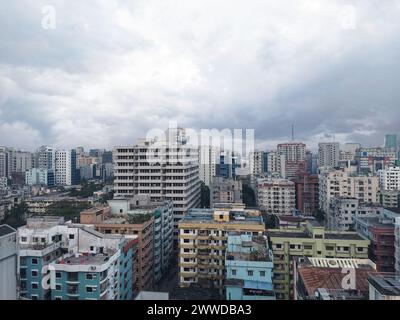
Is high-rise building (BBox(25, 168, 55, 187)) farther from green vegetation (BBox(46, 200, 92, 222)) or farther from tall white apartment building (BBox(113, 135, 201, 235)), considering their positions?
tall white apartment building (BBox(113, 135, 201, 235))

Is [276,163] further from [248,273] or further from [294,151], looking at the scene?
[248,273]

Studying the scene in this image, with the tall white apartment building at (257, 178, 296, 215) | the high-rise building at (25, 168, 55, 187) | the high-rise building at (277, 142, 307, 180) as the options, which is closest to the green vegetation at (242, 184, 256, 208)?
the tall white apartment building at (257, 178, 296, 215)

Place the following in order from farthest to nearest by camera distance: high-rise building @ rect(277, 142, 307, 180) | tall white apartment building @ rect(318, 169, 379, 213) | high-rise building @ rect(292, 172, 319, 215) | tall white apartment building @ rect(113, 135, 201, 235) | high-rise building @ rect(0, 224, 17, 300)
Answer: high-rise building @ rect(277, 142, 307, 180)
high-rise building @ rect(292, 172, 319, 215)
tall white apartment building @ rect(318, 169, 379, 213)
tall white apartment building @ rect(113, 135, 201, 235)
high-rise building @ rect(0, 224, 17, 300)

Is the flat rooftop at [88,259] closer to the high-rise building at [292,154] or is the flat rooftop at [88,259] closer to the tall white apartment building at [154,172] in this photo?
the tall white apartment building at [154,172]

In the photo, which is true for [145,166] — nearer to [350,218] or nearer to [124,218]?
[124,218]

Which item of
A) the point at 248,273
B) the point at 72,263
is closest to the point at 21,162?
the point at 72,263

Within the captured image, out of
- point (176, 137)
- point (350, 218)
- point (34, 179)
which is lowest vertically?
point (350, 218)
